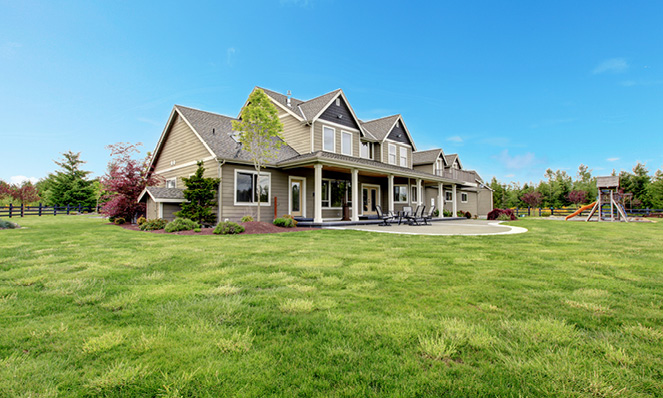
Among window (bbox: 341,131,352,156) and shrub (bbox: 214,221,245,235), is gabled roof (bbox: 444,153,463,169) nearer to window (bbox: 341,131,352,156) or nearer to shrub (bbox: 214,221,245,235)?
window (bbox: 341,131,352,156)

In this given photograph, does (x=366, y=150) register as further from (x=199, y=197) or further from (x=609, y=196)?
(x=609, y=196)

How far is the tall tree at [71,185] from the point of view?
3741 centimetres

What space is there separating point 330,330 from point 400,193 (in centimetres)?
2117

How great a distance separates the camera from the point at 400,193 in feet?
74.8

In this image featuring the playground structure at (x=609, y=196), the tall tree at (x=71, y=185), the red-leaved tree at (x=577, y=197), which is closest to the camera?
the playground structure at (x=609, y=196)

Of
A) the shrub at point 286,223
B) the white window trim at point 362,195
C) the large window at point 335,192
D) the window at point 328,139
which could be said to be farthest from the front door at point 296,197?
the white window trim at point 362,195

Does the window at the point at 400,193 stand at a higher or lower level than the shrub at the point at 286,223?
higher

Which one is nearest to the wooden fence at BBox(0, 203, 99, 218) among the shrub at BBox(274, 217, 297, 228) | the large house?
the large house

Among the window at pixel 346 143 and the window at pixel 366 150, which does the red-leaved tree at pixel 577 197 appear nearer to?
the window at pixel 366 150

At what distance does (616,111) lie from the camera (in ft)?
89.0

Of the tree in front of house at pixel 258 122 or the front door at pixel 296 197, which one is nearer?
the tree in front of house at pixel 258 122

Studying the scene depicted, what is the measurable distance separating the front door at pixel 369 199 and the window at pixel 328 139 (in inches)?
165

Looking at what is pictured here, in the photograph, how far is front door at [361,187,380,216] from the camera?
20.7 metres

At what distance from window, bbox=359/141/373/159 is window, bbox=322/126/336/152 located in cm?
268
